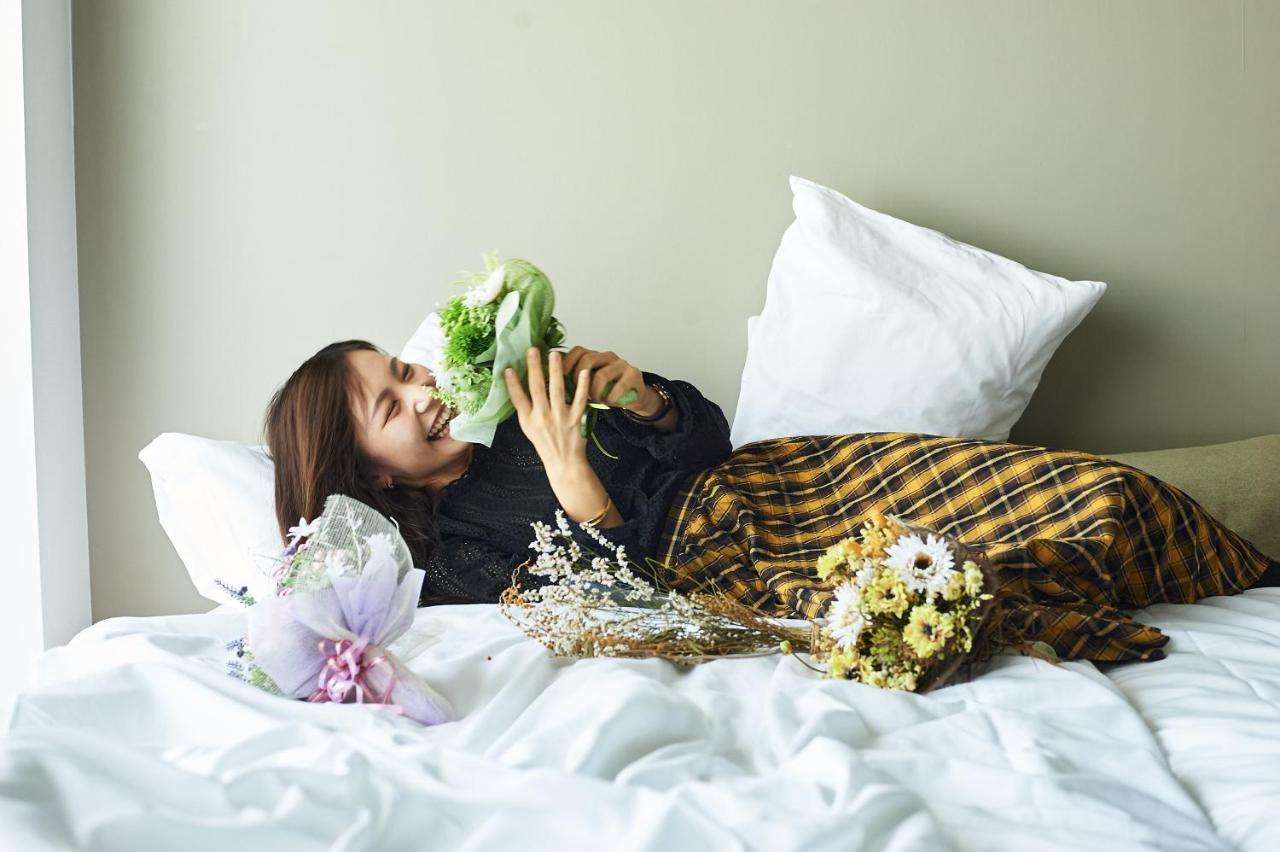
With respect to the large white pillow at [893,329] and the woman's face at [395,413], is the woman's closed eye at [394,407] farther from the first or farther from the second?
the large white pillow at [893,329]

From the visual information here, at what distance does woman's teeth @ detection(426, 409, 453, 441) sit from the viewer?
1904mm

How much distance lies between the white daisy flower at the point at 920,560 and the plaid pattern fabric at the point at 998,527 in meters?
0.10

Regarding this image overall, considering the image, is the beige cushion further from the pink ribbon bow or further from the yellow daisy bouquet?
the pink ribbon bow

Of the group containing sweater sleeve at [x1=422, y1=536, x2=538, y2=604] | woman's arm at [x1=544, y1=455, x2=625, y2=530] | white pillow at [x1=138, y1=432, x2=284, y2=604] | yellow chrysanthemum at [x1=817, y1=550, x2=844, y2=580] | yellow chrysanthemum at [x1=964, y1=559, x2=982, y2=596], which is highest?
yellow chrysanthemum at [x1=964, y1=559, x2=982, y2=596]

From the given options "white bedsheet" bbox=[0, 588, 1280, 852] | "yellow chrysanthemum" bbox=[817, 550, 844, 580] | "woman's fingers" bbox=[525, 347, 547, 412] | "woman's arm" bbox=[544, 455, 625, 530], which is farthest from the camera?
"woman's arm" bbox=[544, 455, 625, 530]

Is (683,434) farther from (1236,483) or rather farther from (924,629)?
(1236,483)

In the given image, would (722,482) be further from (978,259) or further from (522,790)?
(522,790)

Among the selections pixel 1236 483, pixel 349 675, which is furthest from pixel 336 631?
pixel 1236 483

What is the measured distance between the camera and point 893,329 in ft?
6.79

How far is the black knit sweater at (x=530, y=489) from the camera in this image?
1880 mm

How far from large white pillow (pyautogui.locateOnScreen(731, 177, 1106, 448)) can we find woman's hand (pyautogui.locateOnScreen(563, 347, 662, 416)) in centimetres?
41

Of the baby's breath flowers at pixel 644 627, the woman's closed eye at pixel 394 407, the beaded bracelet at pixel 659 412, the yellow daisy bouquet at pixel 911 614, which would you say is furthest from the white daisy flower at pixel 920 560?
the woman's closed eye at pixel 394 407

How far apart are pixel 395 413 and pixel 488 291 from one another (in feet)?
1.43

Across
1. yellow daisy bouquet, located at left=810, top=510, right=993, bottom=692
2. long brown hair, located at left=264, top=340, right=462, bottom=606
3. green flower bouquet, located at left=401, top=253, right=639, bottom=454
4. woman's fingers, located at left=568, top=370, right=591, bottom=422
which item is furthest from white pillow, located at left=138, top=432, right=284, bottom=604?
yellow daisy bouquet, located at left=810, top=510, right=993, bottom=692
